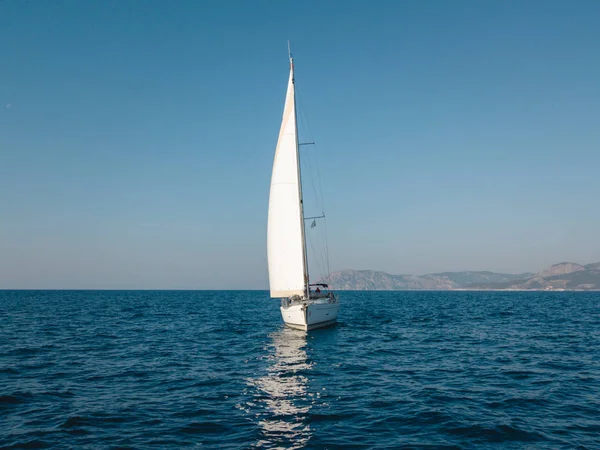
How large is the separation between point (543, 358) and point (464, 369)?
6.16 metres

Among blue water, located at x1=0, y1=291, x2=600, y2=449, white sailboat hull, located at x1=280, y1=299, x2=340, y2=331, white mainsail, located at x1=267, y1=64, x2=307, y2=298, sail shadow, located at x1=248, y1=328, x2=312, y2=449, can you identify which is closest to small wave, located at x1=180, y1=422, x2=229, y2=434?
blue water, located at x1=0, y1=291, x2=600, y2=449

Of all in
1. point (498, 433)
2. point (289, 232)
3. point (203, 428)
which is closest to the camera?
point (498, 433)

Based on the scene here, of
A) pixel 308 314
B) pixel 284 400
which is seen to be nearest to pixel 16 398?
pixel 284 400

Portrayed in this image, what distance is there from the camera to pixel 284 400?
52.5 feet

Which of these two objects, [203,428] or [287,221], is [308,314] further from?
[203,428]

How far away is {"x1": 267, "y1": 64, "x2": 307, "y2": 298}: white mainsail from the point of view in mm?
34406

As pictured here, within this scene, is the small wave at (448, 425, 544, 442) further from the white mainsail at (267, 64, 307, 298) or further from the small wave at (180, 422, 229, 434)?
the white mainsail at (267, 64, 307, 298)

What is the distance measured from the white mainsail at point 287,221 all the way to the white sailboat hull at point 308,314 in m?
1.42

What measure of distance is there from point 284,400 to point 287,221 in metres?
20.0

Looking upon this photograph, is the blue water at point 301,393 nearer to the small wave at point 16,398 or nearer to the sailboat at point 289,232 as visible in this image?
the small wave at point 16,398

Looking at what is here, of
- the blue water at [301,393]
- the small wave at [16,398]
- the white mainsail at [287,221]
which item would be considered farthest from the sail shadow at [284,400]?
the small wave at [16,398]

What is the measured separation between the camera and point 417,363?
22531 millimetres

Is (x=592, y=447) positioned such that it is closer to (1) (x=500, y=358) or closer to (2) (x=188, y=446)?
(2) (x=188, y=446)

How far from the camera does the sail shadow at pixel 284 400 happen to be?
12.1 m
